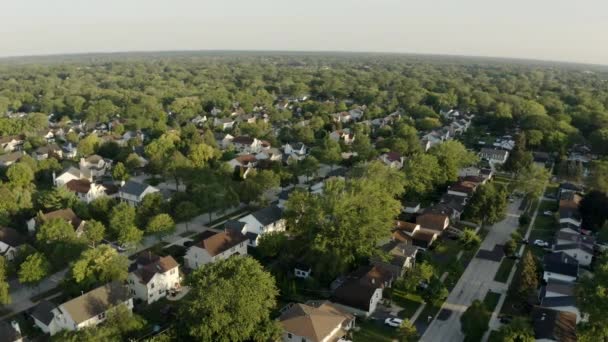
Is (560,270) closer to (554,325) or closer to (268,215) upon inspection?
(554,325)

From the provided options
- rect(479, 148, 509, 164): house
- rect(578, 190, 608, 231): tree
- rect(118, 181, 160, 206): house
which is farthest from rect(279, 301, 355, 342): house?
rect(479, 148, 509, 164): house

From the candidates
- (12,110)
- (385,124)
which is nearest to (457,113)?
(385,124)

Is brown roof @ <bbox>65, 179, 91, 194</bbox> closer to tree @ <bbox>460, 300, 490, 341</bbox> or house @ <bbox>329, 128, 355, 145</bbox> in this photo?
house @ <bbox>329, 128, 355, 145</bbox>

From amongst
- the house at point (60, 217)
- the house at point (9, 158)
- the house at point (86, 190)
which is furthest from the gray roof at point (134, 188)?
the house at point (9, 158)

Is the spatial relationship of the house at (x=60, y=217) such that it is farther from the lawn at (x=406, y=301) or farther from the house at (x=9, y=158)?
the lawn at (x=406, y=301)

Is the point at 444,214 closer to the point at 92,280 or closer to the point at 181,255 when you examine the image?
the point at 181,255

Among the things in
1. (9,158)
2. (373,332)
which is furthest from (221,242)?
(9,158)
